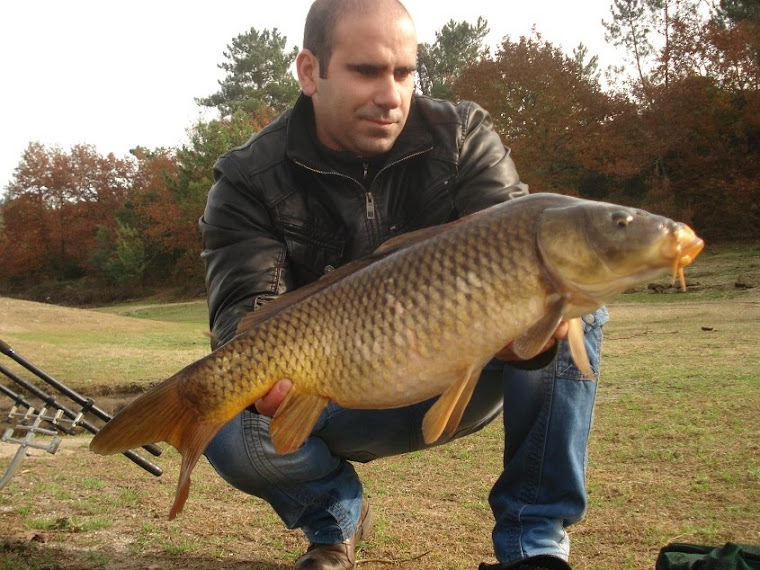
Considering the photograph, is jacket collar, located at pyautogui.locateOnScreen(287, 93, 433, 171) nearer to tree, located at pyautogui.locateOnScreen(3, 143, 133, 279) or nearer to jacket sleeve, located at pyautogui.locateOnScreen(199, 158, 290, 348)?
jacket sleeve, located at pyautogui.locateOnScreen(199, 158, 290, 348)

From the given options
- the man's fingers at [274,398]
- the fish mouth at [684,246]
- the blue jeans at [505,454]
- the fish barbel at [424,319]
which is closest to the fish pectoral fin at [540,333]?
the fish barbel at [424,319]

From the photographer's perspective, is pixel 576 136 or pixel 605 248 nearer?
pixel 605 248

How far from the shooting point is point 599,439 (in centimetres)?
314

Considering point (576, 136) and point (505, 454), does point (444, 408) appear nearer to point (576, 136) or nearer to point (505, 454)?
point (505, 454)

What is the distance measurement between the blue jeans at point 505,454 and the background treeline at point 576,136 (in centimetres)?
1863

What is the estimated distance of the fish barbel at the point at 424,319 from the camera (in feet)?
5.08

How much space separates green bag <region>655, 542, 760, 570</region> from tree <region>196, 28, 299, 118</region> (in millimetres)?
38404

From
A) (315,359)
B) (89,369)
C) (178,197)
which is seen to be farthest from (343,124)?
(178,197)

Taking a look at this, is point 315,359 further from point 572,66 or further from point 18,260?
point 18,260

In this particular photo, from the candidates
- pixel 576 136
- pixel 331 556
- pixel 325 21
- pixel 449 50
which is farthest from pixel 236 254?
pixel 449 50

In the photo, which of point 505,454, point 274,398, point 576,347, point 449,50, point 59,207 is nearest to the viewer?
point 576,347

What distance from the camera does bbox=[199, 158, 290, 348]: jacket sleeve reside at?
7.72ft

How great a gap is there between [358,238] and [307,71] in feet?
1.88

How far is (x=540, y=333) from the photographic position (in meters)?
1.57
